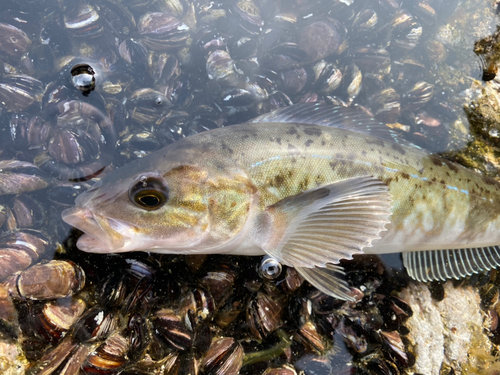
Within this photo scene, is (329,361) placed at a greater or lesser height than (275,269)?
lesser

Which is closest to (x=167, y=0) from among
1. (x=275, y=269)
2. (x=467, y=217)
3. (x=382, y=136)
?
(x=382, y=136)

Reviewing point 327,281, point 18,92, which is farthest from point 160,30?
point 327,281

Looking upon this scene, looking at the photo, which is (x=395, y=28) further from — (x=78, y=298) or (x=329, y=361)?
(x=78, y=298)

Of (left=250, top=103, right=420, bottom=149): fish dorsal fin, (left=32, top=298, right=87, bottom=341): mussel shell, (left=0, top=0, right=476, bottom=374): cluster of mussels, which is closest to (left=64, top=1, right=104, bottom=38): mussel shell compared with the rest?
(left=0, top=0, right=476, bottom=374): cluster of mussels

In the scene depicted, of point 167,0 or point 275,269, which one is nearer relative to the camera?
point 275,269

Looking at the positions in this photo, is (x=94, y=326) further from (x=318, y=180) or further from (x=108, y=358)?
(x=318, y=180)

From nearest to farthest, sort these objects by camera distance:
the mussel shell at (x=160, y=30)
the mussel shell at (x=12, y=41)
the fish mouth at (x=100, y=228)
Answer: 1. the fish mouth at (x=100, y=228)
2. the mussel shell at (x=12, y=41)
3. the mussel shell at (x=160, y=30)

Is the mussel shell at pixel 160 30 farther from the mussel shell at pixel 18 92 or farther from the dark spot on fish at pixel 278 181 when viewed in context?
the dark spot on fish at pixel 278 181

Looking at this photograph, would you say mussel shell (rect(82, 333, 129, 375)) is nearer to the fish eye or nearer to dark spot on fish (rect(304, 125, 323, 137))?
the fish eye

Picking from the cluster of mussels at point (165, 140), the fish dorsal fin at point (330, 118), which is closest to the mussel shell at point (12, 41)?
the cluster of mussels at point (165, 140)
